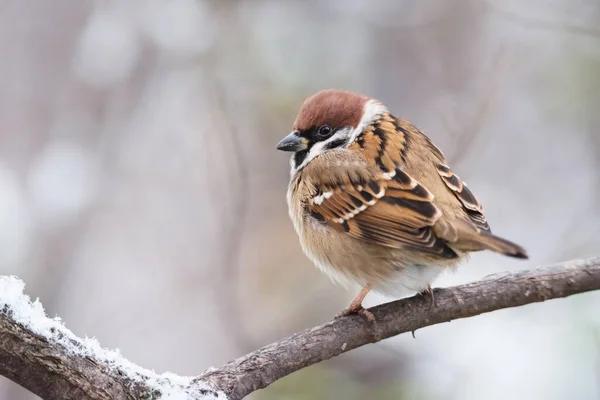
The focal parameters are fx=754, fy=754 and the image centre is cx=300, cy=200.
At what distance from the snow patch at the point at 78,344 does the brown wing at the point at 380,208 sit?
105cm

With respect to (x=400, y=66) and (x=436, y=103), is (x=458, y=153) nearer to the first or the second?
(x=436, y=103)

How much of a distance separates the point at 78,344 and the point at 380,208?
4.94 ft

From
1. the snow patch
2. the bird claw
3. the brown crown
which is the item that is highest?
the brown crown

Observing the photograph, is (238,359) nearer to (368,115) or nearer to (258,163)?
(368,115)

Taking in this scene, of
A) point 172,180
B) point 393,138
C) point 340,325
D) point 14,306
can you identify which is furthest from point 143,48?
point 14,306

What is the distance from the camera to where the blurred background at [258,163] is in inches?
178

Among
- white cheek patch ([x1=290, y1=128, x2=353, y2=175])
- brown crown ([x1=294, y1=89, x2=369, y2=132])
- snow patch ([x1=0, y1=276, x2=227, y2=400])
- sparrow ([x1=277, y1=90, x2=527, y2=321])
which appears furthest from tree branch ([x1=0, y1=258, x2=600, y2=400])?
brown crown ([x1=294, y1=89, x2=369, y2=132])

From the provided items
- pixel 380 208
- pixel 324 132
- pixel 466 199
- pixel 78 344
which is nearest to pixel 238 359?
pixel 78 344

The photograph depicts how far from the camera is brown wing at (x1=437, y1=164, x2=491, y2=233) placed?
3197 mm

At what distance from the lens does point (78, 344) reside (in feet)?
6.84

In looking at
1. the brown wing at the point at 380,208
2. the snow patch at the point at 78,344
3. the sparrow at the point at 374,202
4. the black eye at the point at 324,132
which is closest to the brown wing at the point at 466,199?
the sparrow at the point at 374,202

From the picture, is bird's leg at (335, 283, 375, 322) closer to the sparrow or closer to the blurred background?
the sparrow

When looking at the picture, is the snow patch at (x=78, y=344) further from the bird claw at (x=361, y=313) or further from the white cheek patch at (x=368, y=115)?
the white cheek patch at (x=368, y=115)

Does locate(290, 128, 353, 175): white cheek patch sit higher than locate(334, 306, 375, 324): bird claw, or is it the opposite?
locate(290, 128, 353, 175): white cheek patch
